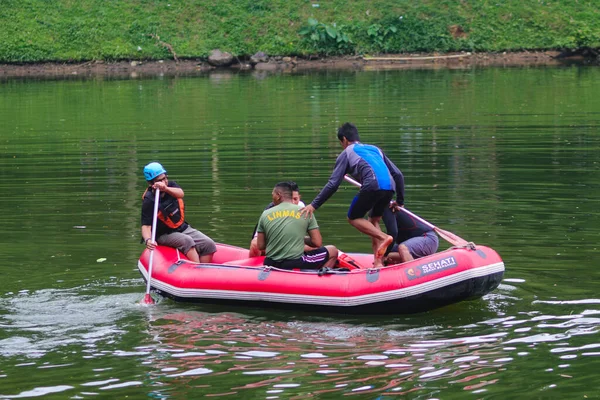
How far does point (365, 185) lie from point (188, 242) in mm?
2417

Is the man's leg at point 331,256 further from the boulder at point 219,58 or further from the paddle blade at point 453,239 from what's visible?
the boulder at point 219,58

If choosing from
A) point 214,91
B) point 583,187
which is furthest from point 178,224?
point 214,91

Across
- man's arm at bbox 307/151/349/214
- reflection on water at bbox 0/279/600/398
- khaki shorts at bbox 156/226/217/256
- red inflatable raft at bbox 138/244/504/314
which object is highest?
man's arm at bbox 307/151/349/214

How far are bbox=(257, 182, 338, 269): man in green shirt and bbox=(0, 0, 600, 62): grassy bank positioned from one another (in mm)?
34237

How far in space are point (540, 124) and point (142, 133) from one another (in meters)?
10.0

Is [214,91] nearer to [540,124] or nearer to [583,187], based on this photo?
[540,124]

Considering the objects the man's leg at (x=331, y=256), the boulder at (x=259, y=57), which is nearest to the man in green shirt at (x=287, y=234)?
the man's leg at (x=331, y=256)

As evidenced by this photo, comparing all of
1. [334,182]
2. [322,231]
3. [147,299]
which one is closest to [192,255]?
[147,299]

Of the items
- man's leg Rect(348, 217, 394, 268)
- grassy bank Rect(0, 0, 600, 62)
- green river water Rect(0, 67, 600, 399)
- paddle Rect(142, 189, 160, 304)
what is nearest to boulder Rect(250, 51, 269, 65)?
grassy bank Rect(0, 0, 600, 62)

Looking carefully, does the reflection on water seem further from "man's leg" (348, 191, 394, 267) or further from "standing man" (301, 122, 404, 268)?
"standing man" (301, 122, 404, 268)

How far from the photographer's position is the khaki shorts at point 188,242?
12141 mm

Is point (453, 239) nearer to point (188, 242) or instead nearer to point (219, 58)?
point (188, 242)

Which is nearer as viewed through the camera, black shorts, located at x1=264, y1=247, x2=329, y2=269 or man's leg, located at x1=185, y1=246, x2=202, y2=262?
black shorts, located at x1=264, y1=247, x2=329, y2=269

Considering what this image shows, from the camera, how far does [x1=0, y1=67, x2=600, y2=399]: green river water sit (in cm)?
864
